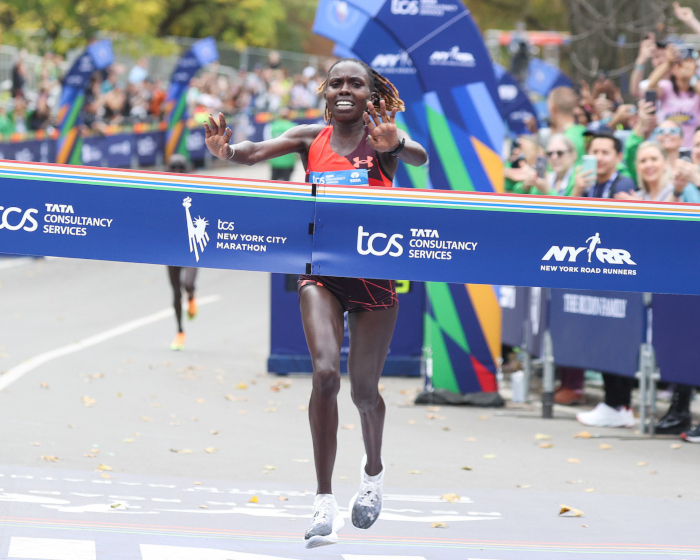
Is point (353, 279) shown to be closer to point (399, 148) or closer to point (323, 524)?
point (399, 148)

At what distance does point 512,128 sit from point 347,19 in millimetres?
7985

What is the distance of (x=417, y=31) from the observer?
1075 centimetres

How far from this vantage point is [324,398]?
557cm

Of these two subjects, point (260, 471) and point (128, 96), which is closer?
point (260, 471)

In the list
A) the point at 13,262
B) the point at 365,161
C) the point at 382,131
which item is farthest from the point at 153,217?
the point at 13,262

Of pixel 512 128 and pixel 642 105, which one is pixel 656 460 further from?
pixel 512 128

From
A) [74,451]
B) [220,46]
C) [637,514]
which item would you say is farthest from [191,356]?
[220,46]

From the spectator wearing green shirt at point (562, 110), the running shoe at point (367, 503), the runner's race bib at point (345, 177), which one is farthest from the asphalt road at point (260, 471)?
the spectator wearing green shirt at point (562, 110)

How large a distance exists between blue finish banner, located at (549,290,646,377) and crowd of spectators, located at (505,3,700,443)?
30 centimetres

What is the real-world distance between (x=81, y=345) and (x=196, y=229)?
324 inches

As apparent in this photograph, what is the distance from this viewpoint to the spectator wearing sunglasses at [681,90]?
11781 millimetres

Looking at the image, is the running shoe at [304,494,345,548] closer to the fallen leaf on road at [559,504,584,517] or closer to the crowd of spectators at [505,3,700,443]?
the fallen leaf on road at [559,504,584,517]

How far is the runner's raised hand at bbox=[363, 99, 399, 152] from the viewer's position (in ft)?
18.4

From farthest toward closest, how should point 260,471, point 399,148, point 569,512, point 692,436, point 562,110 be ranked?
point 562,110 < point 692,436 < point 260,471 < point 569,512 < point 399,148
